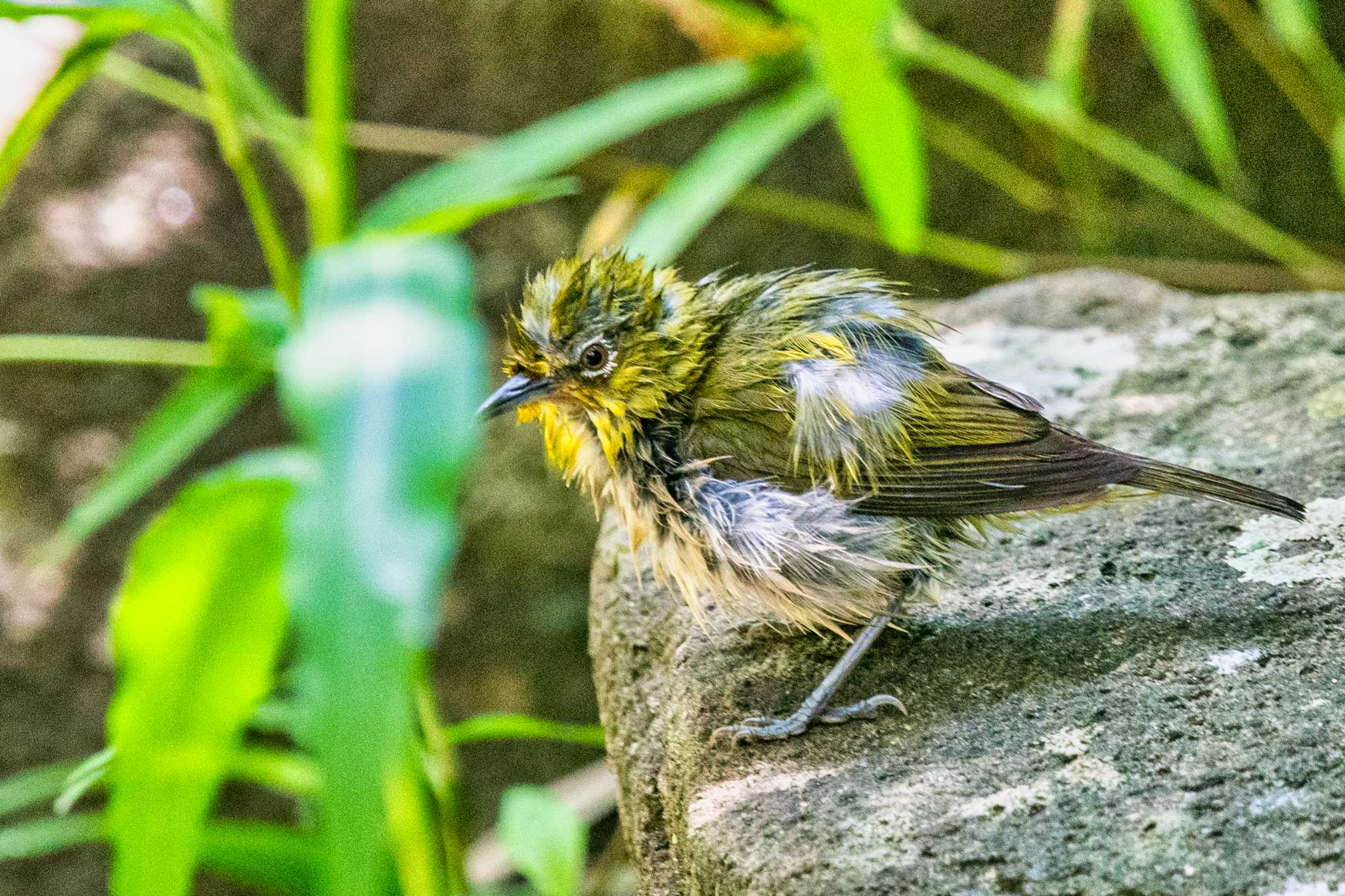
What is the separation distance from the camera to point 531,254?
17.0ft

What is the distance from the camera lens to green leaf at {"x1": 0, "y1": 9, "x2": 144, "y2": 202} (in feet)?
6.96

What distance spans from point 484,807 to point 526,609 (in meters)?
0.90

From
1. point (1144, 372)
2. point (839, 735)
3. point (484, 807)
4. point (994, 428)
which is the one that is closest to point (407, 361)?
point (839, 735)

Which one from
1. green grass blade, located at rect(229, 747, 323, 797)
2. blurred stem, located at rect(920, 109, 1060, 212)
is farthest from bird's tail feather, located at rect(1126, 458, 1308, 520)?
blurred stem, located at rect(920, 109, 1060, 212)

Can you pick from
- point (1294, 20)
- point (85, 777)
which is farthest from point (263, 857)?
point (1294, 20)

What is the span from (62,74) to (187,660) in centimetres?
113

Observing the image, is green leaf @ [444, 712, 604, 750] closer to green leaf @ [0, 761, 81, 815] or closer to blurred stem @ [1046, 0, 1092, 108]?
green leaf @ [0, 761, 81, 815]

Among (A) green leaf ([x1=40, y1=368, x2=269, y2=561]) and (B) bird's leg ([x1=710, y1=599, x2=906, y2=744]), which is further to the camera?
(A) green leaf ([x1=40, y1=368, x2=269, y2=561])

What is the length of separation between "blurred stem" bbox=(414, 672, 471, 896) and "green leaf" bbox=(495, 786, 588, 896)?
13 cm

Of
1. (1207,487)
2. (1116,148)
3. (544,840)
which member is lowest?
(1207,487)

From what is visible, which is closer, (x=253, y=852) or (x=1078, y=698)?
(x=1078, y=698)

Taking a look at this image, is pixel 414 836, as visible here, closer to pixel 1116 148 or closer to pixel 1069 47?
pixel 1069 47

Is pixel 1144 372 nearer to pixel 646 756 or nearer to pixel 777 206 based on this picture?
pixel 646 756

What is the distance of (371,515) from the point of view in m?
1.38
